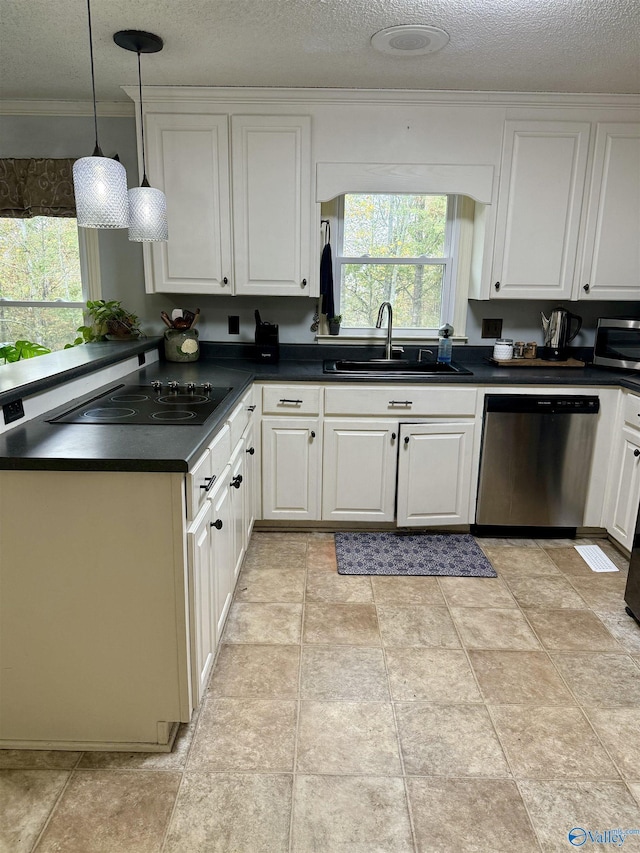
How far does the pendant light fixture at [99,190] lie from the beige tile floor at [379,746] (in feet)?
5.28

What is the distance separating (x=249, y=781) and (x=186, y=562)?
0.64 metres

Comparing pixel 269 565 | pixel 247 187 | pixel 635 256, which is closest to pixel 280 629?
pixel 269 565

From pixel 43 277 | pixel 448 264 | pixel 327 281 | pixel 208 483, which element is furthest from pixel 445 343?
pixel 43 277

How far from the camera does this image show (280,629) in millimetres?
2350

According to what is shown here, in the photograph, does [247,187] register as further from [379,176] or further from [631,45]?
[631,45]

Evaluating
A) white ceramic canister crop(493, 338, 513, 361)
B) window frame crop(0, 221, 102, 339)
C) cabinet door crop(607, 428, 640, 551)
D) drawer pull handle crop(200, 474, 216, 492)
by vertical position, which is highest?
window frame crop(0, 221, 102, 339)

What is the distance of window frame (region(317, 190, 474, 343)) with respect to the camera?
11.2ft

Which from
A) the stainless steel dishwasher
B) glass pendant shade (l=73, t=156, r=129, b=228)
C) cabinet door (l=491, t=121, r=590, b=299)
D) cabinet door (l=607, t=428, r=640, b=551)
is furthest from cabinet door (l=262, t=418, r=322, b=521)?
cabinet door (l=607, t=428, r=640, b=551)

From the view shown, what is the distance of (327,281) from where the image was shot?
10.9 feet

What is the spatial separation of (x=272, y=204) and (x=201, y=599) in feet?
7.17

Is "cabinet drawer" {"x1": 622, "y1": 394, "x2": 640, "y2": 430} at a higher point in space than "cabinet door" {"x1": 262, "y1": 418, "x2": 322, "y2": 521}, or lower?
higher

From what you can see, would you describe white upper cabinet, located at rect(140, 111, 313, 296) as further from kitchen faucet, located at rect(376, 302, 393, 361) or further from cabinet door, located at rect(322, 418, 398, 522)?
cabinet door, located at rect(322, 418, 398, 522)

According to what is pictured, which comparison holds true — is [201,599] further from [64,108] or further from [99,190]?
[64,108]

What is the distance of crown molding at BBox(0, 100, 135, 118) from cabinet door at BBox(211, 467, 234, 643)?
240cm
